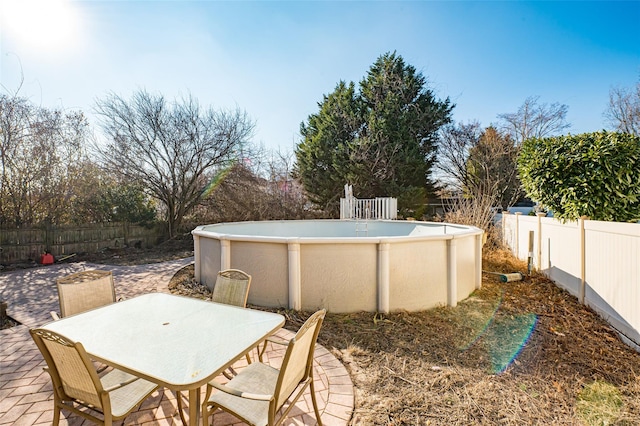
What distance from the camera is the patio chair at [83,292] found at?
104 inches

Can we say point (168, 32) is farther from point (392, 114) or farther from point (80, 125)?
point (392, 114)

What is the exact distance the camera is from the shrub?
457 cm

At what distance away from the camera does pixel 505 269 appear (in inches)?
267

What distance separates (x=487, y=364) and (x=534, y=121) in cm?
1928

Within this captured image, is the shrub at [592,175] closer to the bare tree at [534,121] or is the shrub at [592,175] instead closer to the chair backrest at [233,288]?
the chair backrest at [233,288]

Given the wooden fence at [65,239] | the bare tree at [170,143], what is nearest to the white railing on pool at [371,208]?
the bare tree at [170,143]

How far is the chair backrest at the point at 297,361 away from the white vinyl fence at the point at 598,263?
4.28 metres

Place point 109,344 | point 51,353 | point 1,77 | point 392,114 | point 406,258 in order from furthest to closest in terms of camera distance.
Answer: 1. point 392,114
2. point 1,77
3. point 406,258
4. point 109,344
5. point 51,353

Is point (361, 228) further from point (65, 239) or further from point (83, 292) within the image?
point (65, 239)

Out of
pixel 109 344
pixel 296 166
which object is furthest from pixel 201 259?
pixel 296 166

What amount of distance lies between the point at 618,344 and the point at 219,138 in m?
13.0

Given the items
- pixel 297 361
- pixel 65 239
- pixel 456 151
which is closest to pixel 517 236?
pixel 297 361

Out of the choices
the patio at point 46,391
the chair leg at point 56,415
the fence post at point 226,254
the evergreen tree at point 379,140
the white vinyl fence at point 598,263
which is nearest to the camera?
the chair leg at point 56,415

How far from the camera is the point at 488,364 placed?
117 inches
